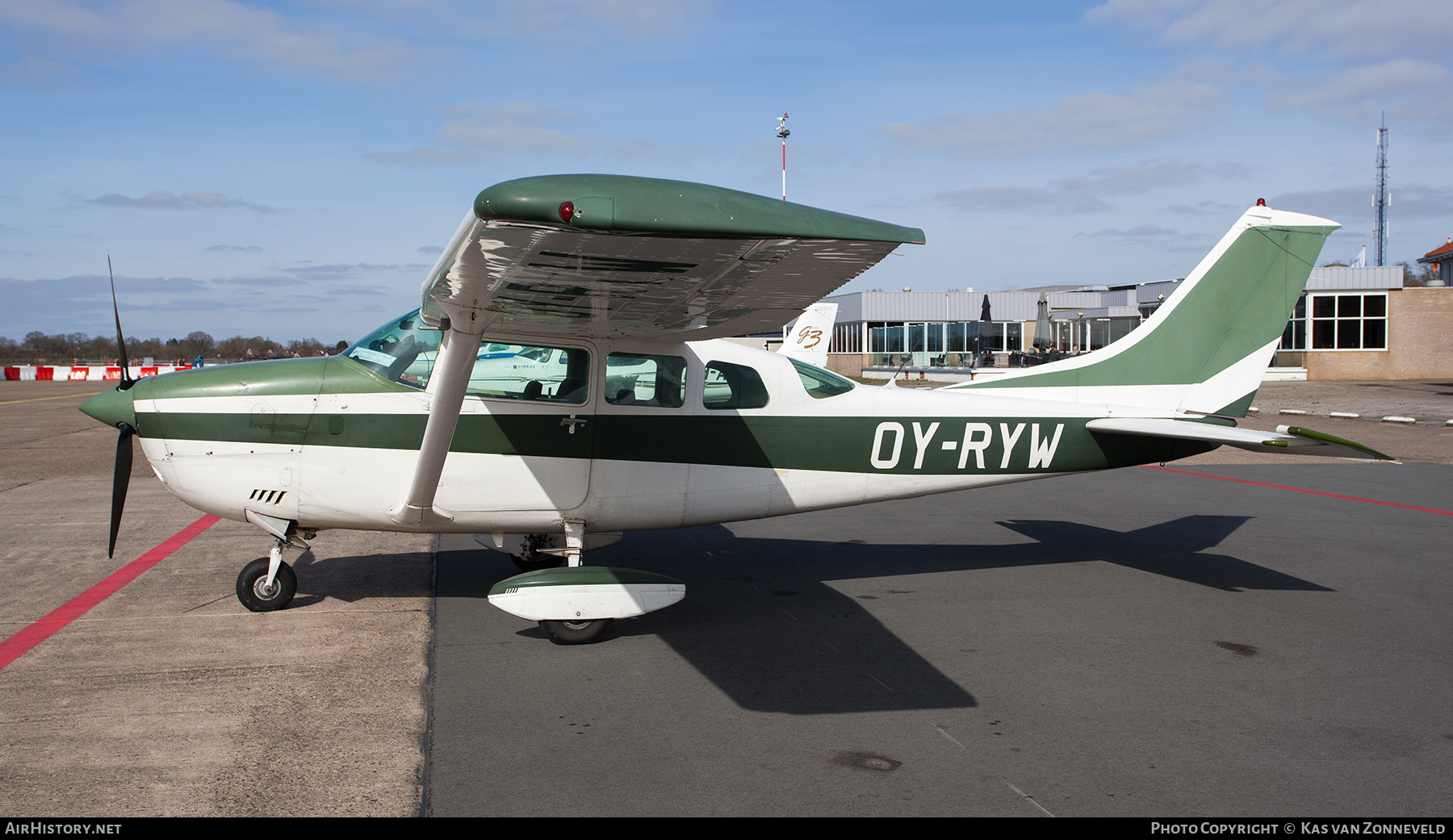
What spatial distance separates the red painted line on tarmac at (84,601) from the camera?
505 cm

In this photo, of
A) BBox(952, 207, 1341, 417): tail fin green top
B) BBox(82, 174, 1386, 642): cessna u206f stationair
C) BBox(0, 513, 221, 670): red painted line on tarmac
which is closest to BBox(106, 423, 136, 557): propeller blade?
BBox(82, 174, 1386, 642): cessna u206f stationair

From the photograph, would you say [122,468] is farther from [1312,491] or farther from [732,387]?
[1312,491]

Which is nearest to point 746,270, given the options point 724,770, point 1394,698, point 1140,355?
point 724,770

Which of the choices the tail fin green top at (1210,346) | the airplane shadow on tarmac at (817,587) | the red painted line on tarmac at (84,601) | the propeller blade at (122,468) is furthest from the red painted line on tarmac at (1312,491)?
the red painted line on tarmac at (84,601)

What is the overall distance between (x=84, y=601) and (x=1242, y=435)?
25.3ft

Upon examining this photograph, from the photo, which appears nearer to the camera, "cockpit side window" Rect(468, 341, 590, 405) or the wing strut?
the wing strut

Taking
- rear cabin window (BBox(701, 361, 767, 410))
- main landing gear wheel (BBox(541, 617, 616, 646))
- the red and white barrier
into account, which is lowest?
main landing gear wheel (BBox(541, 617, 616, 646))

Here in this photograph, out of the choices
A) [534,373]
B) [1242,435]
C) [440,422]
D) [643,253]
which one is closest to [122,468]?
[440,422]

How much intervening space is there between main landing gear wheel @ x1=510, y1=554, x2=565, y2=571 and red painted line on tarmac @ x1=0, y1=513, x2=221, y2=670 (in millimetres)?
2752

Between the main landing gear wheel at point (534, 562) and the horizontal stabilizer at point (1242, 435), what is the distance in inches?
168

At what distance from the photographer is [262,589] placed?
5.80 metres

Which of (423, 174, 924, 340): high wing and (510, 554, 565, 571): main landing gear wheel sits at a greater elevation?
(423, 174, 924, 340): high wing

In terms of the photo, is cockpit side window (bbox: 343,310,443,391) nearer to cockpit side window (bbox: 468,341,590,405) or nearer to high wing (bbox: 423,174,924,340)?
cockpit side window (bbox: 468,341,590,405)

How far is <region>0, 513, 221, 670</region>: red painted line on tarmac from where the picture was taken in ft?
16.6
